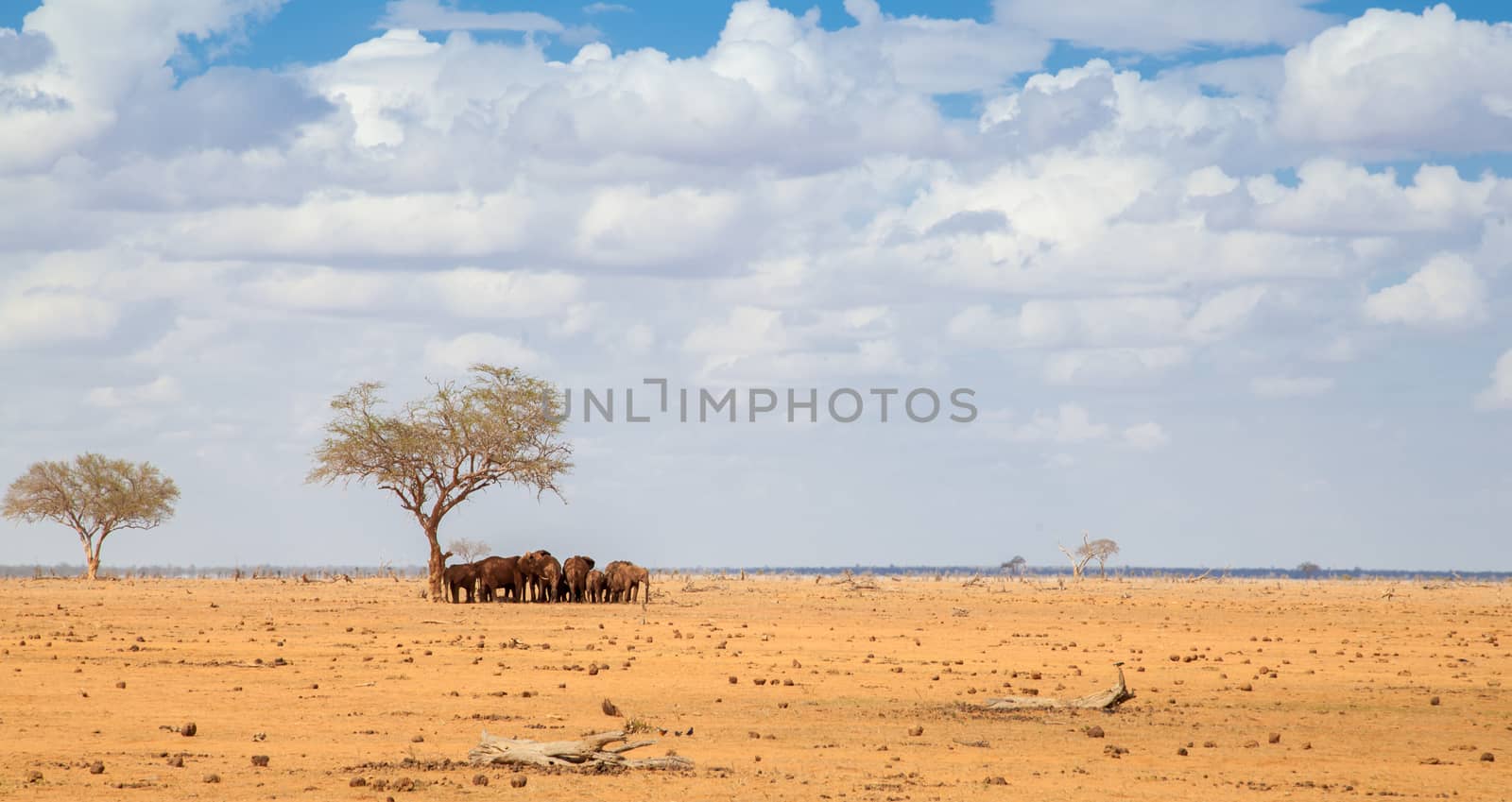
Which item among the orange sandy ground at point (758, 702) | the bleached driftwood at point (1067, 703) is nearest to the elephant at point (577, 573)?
the orange sandy ground at point (758, 702)

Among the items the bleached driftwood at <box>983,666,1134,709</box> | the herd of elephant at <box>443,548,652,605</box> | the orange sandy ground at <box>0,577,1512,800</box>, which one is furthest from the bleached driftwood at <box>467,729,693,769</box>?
the herd of elephant at <box>443,548,652,605</box>

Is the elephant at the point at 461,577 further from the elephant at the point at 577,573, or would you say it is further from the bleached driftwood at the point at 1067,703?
the bleached driftwood at the point at 1067,703

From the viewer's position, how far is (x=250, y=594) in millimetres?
58156

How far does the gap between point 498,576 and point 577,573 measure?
2.58m

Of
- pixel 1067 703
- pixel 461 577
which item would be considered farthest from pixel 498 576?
pixel 1067 703

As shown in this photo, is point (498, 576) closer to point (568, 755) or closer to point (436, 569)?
point (436, 569)

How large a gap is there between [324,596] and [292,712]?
36.5 meters

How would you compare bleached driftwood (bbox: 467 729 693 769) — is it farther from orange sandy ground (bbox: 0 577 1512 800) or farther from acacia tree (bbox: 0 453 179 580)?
acacia tree (bbox: 0 453 179 580)

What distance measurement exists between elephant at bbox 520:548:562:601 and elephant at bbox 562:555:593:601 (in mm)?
316

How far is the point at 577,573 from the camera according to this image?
53188mm

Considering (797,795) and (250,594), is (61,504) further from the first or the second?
(797,795)

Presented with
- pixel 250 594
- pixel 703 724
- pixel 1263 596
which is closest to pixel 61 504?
pixel 250 594

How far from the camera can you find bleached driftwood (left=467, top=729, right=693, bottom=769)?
1653 cm

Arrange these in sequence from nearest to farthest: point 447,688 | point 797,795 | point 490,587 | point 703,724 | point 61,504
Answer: point 797,795 < point 703,724 < point 447,688 < point 490,587 < point 61,504
